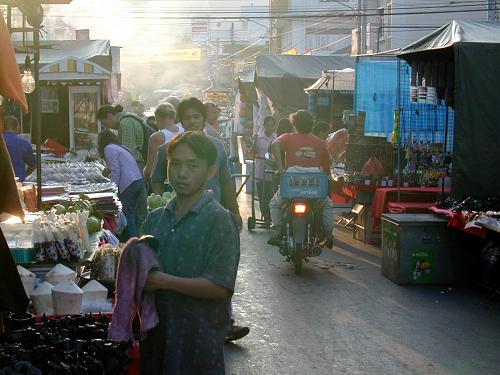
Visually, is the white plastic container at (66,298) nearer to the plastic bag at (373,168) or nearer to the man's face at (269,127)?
the plastic bag at (373,168)

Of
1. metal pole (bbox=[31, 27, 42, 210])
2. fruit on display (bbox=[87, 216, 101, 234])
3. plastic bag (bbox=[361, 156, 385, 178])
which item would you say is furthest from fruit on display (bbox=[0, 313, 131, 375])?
plastic bag (bbox=[361, 156, 385, 178])

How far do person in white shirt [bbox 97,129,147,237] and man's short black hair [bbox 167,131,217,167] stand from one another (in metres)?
6.46

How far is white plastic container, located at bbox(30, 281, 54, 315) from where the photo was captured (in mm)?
5949

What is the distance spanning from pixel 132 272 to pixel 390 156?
38.8ft

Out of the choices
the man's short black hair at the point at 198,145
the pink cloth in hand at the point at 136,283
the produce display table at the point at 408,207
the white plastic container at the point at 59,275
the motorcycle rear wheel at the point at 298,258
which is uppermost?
the man's short black hair at the point at 198,145

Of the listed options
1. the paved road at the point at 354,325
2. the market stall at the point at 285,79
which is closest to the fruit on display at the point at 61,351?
the paved road at the point at 354,325

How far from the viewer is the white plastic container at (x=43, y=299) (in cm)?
595

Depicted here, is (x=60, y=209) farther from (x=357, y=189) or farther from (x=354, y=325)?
(x=357, y=189)

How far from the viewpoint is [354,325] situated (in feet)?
27.8

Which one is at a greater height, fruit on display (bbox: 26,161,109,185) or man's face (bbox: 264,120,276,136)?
man's face (bbox: 264,120,276,136)

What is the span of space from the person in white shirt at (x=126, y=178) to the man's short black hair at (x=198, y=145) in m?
6.46

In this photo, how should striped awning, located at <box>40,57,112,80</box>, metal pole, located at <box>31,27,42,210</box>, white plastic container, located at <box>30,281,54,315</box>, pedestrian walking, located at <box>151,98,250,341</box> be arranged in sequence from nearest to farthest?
white plastic container, located at <box>30,281,54,315</box> → pedestrian walking, located at <box>151,98,250,341</box> → metal pole, located at <box>31,27,42,210</box> → striped awning, located at <box>40,57,112,80</box>

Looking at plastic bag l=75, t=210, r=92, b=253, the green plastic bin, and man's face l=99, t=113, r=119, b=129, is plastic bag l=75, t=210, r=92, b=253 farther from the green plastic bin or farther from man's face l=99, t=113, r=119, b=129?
man's face l=99, t=113, r=119, b=129

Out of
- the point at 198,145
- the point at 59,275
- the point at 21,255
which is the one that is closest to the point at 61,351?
the point at 198,145
